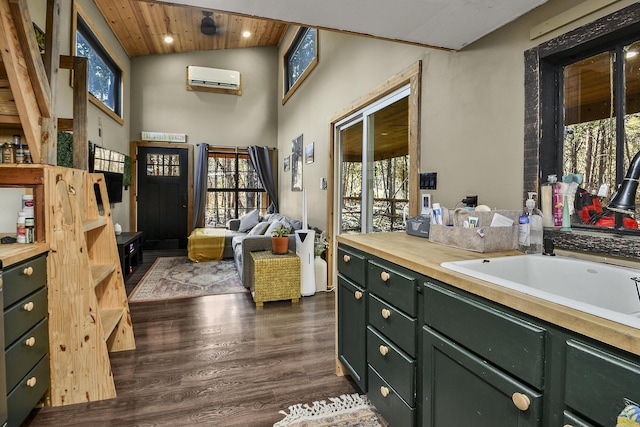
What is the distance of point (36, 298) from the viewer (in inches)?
66.8

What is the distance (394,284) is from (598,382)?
31.6 inches

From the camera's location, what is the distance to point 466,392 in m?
1.05

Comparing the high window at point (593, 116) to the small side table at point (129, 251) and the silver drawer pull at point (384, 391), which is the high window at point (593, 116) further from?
the small side table at point (129, 251)

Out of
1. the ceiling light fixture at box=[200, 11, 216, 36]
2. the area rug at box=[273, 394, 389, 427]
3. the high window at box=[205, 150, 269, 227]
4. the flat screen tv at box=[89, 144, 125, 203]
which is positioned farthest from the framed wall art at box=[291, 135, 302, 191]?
the area rug at box=[273, 394, 389, 427]

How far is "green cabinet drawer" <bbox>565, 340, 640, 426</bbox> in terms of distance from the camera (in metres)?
0.64

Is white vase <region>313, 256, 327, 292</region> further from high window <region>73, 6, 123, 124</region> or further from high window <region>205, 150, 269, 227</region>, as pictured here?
high window <region>73, 6, 123, 124</region>

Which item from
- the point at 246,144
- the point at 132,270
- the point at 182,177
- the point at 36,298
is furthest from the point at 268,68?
the point at 36,298

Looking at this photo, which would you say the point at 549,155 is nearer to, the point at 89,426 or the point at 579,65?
the point at 579,65

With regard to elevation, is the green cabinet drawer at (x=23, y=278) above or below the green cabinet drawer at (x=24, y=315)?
above

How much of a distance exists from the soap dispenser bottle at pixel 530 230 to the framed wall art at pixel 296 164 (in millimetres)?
4141

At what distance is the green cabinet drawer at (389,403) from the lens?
4.52ft

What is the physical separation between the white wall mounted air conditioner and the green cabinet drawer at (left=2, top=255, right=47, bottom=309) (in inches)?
229

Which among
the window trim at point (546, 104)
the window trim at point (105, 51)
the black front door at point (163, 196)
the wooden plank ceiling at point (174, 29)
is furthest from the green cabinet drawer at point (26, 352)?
the black front door at point (163, 196)

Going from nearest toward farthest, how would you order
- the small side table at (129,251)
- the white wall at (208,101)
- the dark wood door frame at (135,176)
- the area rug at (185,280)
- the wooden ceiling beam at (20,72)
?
the wooden ceiling beam at (20,72)
the area rug at (185,280)
the small side table at (129,251)
the dark wood door frame at (135,176)
the white wall at (208,101)
